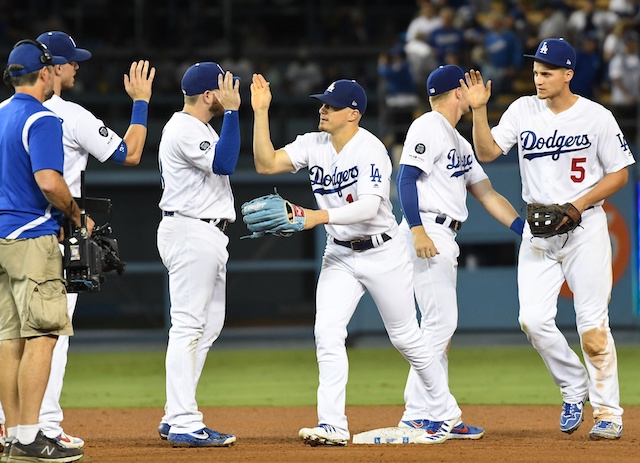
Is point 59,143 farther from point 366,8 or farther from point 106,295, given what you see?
point 366,8

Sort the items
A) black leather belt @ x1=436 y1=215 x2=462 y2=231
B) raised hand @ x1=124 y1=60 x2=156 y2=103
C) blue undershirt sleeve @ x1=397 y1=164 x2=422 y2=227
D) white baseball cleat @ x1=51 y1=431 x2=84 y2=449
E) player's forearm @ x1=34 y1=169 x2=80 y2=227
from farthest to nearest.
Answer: black leather belt @ x1=436 y1=215 x2=462 y2=231 → blue undershirt sleeve @ x1=397 y1=164 x2=422 y2=227 → raised hand @ x1=124 y1=60 x2=156 y2=103 → white baseball cleat @ x1=51 y1=431 x2=84 y2=449 → player's forearm @ x1=34 y1=169 x2=80 y2=227

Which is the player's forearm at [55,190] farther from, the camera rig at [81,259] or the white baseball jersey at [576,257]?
the white baseball jersey at [576,257]

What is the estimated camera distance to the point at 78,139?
6.12m

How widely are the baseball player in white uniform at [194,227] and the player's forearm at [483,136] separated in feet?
5.01

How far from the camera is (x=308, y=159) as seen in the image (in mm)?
6438

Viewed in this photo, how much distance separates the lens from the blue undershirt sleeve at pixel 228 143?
20.4ft

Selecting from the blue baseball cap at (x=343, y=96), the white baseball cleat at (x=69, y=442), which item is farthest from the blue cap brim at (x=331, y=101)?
the white baseball cleat at (x=69, y=442)

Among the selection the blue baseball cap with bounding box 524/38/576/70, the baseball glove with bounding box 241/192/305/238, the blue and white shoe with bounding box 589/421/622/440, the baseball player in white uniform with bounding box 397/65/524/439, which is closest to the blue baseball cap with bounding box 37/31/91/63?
the baseball glove with bounding box 241/192/305/238

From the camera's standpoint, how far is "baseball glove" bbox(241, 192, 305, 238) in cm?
590

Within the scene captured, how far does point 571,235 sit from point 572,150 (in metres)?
0.53

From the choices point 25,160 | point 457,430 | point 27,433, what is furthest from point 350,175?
point 27,433

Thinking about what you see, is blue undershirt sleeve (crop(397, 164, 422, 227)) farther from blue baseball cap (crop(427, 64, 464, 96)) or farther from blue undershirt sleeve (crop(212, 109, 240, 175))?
blue undershirt sleeve (crop(212, 109, 240, 175))

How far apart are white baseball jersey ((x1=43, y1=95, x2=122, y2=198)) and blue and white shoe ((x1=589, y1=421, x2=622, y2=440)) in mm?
3309

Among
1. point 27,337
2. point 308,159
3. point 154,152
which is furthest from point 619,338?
point 27,337
